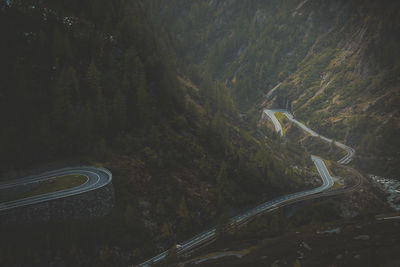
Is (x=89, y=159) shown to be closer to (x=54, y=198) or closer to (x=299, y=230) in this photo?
(x=54, y=198)

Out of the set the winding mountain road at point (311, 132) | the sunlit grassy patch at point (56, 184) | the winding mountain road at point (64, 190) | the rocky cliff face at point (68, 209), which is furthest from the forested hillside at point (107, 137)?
the winding mountain road at point (311, 132)

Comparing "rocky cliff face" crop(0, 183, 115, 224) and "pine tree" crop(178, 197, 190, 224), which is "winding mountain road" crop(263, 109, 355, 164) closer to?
"pine tree" crop(178, 197, 190, 224)

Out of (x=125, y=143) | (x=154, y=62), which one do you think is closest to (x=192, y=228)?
(x=125, y=143)

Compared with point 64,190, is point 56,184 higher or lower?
higher

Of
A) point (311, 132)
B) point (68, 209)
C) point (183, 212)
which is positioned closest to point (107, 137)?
point (68, 209)

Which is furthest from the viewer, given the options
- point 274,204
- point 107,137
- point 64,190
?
point 274,204

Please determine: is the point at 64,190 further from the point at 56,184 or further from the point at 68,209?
the point at 68,209

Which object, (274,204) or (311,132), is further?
(311,132)

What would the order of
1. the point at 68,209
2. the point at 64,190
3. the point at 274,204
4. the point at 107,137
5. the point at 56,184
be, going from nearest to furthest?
the point at 68,209 → the point at 64,190 → the point at 56,184 → the point at 107,137 → the point at 274,204
